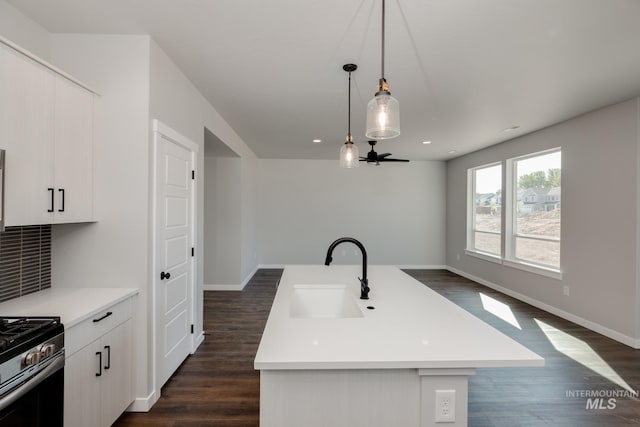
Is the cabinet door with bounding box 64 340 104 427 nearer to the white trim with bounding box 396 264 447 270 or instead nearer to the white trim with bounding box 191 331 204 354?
the white trim with bounding box 191 331 204 354

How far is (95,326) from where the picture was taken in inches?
65.7

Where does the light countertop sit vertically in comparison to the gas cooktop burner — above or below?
below

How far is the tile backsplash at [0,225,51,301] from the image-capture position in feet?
5.86

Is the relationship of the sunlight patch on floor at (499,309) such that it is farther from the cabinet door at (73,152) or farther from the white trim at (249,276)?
the cabinet door at (73,152)

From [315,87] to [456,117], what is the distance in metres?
2.00

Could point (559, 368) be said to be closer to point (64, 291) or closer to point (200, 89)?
point (64, 291)

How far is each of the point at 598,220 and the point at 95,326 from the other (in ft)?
16.0

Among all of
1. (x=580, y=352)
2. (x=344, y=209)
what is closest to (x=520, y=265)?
(x=580, y=352)

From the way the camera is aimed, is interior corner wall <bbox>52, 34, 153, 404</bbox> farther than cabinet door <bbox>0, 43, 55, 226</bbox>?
Yes

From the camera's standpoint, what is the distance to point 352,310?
5.86 feet

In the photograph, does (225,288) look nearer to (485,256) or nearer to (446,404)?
(446,404)

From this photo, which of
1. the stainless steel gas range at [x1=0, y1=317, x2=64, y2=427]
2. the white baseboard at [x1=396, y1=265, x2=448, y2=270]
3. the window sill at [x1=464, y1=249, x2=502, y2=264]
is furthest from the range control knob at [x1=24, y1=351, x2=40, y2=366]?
the white baseboard at [x1=396, y1=265, x2=448, y2=270]

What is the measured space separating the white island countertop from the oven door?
1.00 meters

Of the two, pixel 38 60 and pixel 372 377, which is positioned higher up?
pixel 38 60
